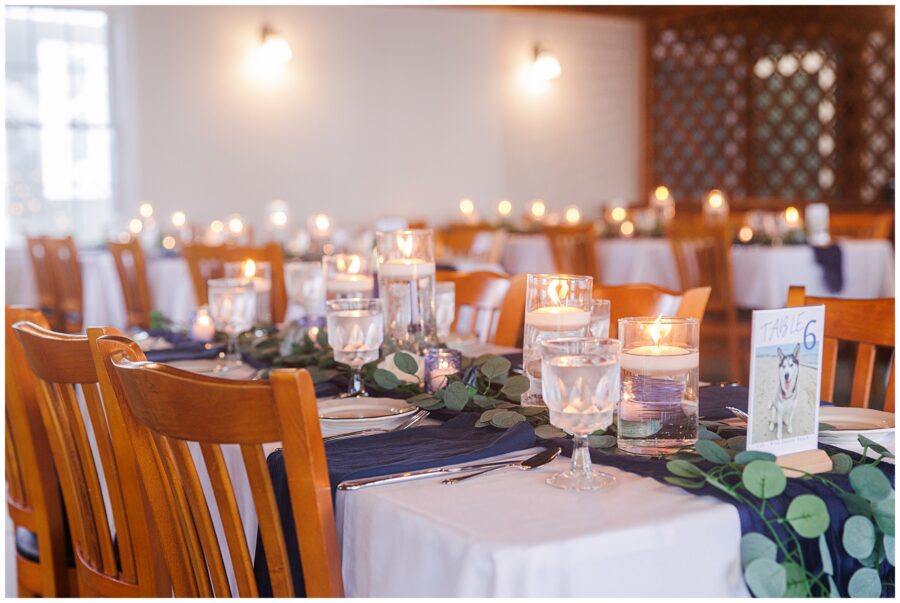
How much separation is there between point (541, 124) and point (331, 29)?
1.85 m

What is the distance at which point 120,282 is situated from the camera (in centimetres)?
492

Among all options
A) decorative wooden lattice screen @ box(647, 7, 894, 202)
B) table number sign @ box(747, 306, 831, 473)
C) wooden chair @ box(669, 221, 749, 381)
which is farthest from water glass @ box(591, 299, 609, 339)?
decorative wooden lattice screen @ box(647, 7, 894, 202)

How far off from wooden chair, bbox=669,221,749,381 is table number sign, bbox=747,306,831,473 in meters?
3.36

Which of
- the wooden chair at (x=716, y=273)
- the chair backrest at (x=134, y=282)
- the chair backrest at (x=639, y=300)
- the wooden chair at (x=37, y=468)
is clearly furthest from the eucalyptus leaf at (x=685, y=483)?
the chair backrest at (x=134, y=282)

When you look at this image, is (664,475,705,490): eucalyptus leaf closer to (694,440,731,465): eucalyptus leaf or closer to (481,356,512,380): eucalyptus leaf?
(694,440,731,465): eucalyptus leaf

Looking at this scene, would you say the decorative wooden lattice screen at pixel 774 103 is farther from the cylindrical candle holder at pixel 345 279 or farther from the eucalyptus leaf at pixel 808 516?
the eucalyptus leaf at pixel 808 516

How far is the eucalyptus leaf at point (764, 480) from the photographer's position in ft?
3.51

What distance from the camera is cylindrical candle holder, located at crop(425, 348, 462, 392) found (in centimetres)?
168

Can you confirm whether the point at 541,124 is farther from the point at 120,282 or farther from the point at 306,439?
the point at 306,439

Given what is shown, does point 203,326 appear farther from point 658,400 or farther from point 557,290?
point 658,400

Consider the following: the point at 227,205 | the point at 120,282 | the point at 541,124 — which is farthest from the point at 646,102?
the point at 120,282

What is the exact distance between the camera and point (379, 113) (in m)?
7.66

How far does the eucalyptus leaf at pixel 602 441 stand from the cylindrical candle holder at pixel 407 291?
67cm

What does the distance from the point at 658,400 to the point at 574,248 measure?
170 inches
